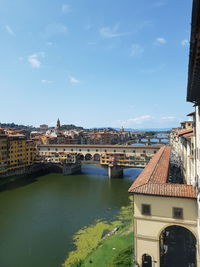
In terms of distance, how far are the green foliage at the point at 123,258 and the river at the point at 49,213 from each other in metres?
5.12

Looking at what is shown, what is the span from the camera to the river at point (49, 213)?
18.2 metres

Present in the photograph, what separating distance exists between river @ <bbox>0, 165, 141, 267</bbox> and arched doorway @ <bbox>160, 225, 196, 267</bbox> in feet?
28.6

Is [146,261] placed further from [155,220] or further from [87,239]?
[87,239]

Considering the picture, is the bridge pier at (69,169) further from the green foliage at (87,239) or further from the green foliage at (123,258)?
the green foliage at (123,258)

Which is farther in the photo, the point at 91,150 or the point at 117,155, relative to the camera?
the point at 91,150

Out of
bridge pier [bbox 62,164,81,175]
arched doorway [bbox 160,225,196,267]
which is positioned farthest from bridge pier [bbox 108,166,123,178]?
arched doorway [bbox 160,225,196,267]

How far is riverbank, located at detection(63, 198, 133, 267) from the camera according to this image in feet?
50.0

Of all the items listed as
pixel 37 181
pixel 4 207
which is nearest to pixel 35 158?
pixel 37 181

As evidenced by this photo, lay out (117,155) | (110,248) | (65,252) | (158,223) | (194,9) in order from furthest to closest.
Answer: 1. (117,155)
2. (65,252)
3. (110,248)
4. (158,223)
5. (194,9)

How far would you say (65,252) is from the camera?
1814 cm

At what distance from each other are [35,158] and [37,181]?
44.6 feet

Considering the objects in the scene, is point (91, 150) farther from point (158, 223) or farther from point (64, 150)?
point (158, 223)

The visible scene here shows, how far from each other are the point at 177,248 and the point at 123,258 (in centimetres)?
505

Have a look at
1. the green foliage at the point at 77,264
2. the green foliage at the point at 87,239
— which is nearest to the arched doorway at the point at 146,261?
the green foliage at the point at 77,264
